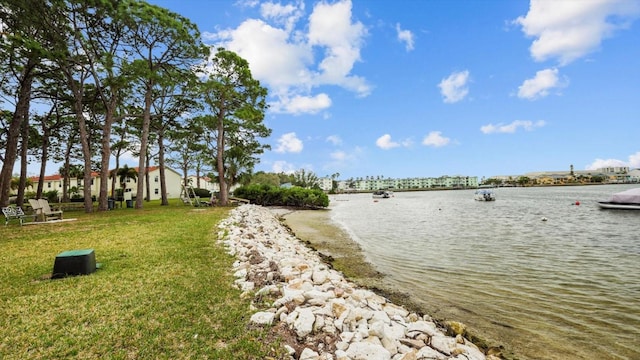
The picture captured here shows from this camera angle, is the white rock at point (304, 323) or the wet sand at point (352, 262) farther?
the wet sand at point (352, 262)

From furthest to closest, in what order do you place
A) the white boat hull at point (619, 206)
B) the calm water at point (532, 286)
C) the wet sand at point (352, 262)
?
the white boat hull at point (619, 206)
the wet sand at point (352, 262)
the calm water at point (532, 286)

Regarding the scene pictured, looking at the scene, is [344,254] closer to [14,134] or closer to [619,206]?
[14,134]

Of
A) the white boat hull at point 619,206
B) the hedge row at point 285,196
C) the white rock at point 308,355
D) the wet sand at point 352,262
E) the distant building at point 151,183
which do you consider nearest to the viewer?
the white rock at point 308,355

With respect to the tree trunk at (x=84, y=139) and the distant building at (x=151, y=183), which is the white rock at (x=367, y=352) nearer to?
the tree trunk at (x=84, y=139)

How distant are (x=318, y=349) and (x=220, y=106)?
71.0 feet

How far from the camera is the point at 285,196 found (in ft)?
108

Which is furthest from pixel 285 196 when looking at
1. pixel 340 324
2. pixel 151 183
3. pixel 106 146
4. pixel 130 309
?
pixel 151 183

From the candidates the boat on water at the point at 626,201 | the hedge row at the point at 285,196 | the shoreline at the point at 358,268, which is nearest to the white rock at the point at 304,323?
the shoreline at the point at 358,268

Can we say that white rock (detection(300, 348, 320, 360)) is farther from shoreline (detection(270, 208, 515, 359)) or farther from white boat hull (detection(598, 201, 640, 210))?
white boat hull (detection(598, 201, 640, 210))

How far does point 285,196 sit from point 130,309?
2916cm

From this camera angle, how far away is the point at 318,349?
121 inches

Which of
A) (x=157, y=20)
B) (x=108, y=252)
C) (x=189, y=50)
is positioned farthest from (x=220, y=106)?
(x=108, y=252)

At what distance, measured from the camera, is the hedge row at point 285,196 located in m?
32.9

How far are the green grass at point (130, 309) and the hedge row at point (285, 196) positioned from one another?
25.9 m
